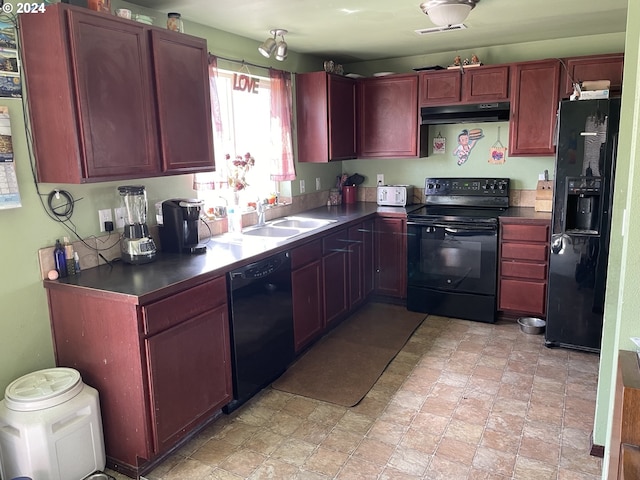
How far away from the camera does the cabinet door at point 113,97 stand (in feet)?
7.06

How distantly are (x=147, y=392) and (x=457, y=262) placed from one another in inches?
110

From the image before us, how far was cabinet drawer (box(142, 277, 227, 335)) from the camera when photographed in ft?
7.10

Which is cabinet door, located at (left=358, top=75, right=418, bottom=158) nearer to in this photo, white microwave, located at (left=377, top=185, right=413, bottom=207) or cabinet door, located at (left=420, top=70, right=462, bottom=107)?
cabinet door, located at (left=420, top=70, right=462, bottom=107)

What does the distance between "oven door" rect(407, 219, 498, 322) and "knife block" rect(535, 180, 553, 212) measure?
1.75 ft

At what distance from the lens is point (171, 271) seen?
2479mm

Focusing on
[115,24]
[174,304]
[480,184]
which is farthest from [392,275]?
[115,24]

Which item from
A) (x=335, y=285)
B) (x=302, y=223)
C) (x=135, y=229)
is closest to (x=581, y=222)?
(x=335, y=285)

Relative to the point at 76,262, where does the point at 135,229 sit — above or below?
above

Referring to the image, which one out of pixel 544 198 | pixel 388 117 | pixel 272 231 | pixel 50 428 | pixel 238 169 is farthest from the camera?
pixel 388 117

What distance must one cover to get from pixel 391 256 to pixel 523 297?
3.83 feet

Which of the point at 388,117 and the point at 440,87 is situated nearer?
the point at 440,87

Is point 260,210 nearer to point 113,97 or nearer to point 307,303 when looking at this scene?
point 307,303

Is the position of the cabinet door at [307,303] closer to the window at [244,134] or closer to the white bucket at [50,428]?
the window at [244,134]

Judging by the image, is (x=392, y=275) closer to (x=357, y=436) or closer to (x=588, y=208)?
(x=588, y=208)
